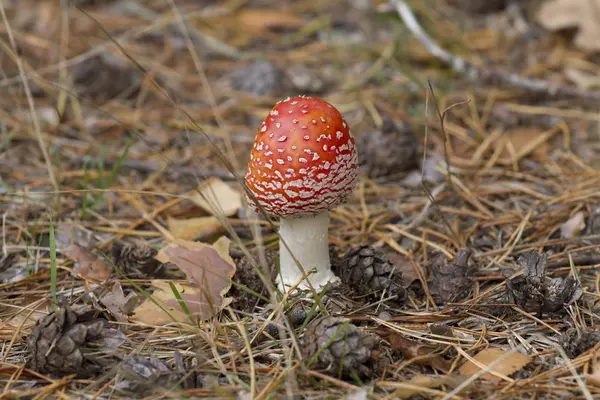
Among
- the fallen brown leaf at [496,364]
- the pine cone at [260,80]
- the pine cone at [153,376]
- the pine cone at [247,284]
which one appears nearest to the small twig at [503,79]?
the pine cone at [260,80]

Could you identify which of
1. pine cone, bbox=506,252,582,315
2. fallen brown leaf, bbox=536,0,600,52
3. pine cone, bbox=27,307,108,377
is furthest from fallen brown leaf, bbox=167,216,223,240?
fallen brown leaf, bbox=536,0,600,52

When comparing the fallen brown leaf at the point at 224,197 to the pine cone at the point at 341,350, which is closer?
the pine cone at the point at 341,350

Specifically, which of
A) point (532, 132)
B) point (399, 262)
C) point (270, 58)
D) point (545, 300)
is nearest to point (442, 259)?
point (399, 262)

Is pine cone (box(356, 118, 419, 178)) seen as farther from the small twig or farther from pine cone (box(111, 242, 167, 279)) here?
pine cone (box(111, 242, 167, 279))

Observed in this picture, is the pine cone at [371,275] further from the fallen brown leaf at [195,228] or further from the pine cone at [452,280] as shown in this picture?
the fallen brown leaf at [195,228]

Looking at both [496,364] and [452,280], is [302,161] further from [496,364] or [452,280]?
[496,364]

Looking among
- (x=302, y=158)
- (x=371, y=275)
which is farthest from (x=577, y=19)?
(x=302, y=158)
